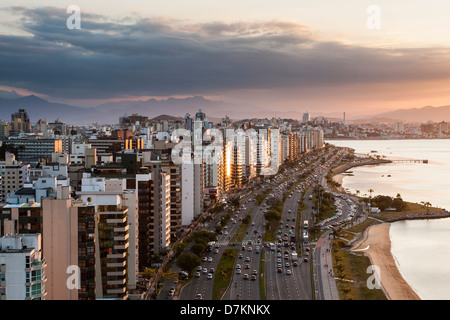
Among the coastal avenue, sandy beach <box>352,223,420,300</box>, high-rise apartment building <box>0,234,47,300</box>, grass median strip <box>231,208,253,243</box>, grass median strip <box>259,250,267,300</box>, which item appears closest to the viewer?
high-rise apartment building <box>0,234,47,300</box>

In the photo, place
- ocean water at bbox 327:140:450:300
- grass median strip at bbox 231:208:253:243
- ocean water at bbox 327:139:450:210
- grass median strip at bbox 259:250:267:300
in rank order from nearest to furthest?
grass median strip at bbox 259:250:267:300 → ocean water at bbox 327:140:450:300 → grass median strip at bbox 231:208:253:243 → ocean water at bbox 327:139:450:210

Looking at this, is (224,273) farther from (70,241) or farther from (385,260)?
(385,260)

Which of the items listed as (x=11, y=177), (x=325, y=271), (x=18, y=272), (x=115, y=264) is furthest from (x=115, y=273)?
(x=11, y=177)

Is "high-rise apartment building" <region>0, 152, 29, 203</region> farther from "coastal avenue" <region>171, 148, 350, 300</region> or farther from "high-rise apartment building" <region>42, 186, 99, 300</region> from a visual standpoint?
"high-rise apartment building" <region>42, 186, 99, 300</region>

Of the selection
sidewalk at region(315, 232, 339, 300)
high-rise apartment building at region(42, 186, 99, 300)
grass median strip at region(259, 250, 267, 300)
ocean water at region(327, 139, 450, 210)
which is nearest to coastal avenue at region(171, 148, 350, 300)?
grass median strip at region(259, 250, 267, 300)

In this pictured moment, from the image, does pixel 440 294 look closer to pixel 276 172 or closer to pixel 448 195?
pixel 448 195

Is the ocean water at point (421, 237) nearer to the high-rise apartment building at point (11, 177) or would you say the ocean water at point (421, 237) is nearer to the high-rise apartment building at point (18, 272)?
the high-rise apartment building at point (18, 272)

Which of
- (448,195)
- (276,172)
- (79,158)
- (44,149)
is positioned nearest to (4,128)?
(44,149)
